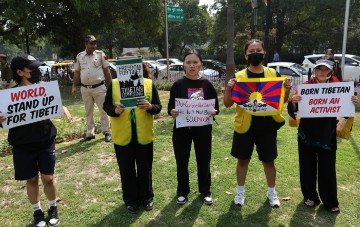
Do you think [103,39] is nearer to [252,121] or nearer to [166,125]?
[166,125]

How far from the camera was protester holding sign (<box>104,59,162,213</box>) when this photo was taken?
371 cm

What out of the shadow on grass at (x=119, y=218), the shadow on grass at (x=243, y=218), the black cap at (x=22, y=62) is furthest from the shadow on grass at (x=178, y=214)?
the black cap at (x=22, y=62)

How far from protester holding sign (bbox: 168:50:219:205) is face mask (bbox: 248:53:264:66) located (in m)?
0.56

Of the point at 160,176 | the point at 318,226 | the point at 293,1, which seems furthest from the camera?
the point at 293,1

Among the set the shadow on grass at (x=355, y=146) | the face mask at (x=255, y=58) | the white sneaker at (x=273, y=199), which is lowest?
the shadow on grass at (x=355, y=146)

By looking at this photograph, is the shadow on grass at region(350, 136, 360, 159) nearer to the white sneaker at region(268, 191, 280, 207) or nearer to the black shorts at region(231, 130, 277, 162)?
the white sneaker at region(268, 191, 280, 207)

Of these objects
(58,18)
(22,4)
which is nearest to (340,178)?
(22,4)

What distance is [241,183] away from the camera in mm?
3996

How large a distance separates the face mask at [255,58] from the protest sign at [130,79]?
3.92ft

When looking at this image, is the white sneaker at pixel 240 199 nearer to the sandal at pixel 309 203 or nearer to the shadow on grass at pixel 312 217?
the shadow on grass at pixel 312 217

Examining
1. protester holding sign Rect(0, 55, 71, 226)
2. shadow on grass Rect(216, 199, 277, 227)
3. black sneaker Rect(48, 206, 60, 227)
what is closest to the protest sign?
protester holding sign Rect(0, 55, 71, 226)

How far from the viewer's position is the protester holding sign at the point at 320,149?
11.9 ft

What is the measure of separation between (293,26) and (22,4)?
25.1 m

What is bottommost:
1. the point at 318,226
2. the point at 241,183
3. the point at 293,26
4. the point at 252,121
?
the point at 318,226
